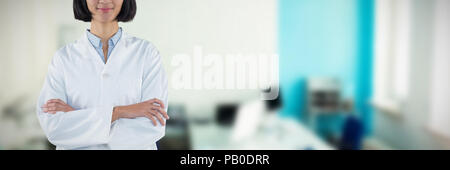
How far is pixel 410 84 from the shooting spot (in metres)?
1.22

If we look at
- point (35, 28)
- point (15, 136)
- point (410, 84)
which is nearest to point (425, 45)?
point (410, 84)

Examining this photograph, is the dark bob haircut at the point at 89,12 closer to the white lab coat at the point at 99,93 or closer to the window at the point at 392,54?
the white lab coat at the point at 99,93

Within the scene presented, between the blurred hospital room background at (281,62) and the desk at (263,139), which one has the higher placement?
the blurred hospital room background at (281,62)

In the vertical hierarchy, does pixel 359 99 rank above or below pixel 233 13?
below

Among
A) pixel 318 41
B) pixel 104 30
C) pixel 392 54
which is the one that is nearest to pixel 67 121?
pixel 104 30

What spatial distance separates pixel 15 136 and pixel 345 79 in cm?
105

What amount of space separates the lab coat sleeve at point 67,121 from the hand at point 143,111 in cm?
3

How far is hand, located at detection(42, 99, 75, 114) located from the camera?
1.07 m

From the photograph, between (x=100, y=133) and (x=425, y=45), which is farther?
(x=425, y=45)

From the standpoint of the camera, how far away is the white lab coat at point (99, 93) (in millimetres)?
1074

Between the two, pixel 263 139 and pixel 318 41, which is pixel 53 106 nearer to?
pixel 263 139

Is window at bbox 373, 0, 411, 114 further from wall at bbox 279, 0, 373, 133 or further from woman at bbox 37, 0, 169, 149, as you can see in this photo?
woman at bbox 37, 0, 169, 149

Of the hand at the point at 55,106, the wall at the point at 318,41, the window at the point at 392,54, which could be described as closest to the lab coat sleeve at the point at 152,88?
the hand at the point at 55,106
